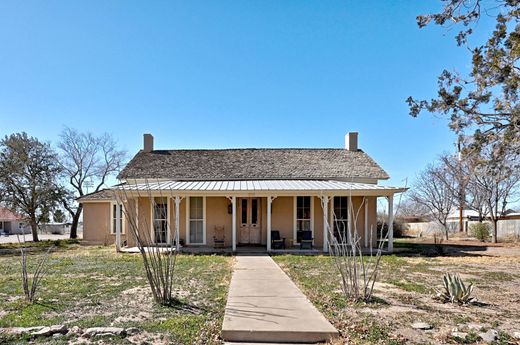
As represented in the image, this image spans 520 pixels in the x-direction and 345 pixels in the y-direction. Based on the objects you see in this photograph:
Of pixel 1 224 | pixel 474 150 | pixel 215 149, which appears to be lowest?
pixel 1 224

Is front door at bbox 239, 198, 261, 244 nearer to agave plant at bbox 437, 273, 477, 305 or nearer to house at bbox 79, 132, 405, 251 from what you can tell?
house at bbox 79, 132, 405, 251

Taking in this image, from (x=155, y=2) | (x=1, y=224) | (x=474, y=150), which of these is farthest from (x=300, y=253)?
(x=1, y=224)

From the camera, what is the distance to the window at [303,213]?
15.7 meters

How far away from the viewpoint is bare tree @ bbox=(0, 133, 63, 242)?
22.7 metres

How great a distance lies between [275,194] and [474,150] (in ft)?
23.6

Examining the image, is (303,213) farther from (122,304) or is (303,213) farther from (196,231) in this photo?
(122,304)

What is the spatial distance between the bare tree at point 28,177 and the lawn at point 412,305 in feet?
65.2

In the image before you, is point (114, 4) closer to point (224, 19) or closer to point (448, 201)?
point (224, 19)

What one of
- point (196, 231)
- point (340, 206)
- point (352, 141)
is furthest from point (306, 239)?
point (352, 141)

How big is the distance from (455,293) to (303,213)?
30.8ft

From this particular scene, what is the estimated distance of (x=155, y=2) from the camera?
10133 mm

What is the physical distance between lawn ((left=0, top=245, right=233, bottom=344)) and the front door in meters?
5.59

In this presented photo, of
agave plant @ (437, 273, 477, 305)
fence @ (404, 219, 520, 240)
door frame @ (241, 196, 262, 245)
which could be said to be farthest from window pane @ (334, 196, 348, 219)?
fence @ (404, 219, 520, 240)

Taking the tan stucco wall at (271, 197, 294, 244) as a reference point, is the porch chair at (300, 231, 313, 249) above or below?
below
